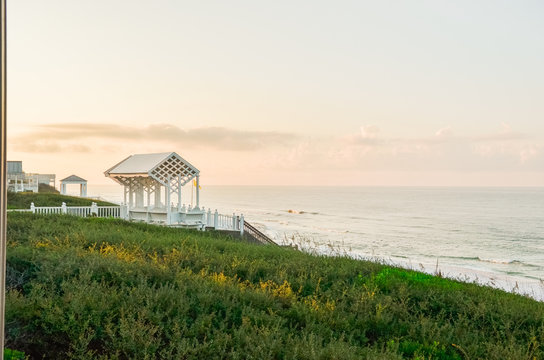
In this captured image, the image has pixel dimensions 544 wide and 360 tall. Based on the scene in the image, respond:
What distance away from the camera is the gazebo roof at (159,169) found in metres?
22.9

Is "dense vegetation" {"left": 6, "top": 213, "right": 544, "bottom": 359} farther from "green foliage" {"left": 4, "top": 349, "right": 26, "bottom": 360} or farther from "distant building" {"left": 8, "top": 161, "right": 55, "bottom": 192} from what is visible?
"distant building" {"left": 8, "top": 161, "right": 55, "bottom": 192}

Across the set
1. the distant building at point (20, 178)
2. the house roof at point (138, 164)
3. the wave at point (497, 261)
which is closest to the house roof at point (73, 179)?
the distant building at point (20, 178)

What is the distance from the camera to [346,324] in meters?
6.16

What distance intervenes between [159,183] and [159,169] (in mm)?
1700

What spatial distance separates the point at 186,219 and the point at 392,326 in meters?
16.9

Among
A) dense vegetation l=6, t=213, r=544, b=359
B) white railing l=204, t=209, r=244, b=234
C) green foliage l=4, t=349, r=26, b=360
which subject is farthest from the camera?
white railing l=204, t=209, r=244, b=234

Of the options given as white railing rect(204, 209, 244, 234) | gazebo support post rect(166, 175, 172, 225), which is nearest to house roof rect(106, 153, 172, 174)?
gazebo support post rect(166, 175, 172, 225)

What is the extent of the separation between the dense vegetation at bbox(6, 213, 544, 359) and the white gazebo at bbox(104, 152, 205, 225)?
1236cm

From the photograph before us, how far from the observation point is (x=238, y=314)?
20.1ft

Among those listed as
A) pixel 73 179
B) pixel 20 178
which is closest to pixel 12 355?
pixel 73 179

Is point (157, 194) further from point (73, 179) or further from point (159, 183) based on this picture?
point (73, 179)

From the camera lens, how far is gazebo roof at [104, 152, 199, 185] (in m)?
22.9

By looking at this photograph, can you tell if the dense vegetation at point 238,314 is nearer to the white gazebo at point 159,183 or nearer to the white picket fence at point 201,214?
the white gazebo at point 159,183

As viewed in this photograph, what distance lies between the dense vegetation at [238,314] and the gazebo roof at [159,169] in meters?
12.7
